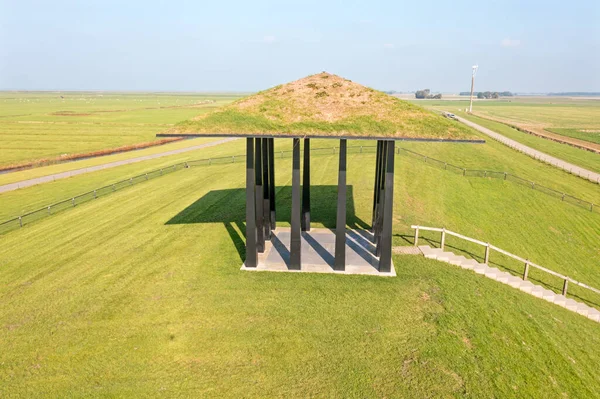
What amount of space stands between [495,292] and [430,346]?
16.5 ft

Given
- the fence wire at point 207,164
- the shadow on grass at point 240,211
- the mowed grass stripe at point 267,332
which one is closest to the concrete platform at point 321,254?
the mowed grass stripe at point 267,332

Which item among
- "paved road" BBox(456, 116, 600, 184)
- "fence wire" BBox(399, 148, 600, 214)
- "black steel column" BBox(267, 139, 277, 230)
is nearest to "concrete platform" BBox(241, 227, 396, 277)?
"black steel column" BBox(267, 139, 277, 230)

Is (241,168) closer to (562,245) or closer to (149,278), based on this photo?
(149,278)

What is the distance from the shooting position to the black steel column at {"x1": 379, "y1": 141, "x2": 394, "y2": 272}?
48.0ft

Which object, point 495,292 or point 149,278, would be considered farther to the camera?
point 149,278

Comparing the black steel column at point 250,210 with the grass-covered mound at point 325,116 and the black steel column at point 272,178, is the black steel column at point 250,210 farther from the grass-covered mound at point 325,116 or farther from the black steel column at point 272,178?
the black steel column at point 272,178

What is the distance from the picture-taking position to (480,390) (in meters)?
9.41

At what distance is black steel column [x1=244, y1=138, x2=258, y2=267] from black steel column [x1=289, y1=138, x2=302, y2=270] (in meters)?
1.58

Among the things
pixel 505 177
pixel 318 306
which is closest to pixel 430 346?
pixel 318 306

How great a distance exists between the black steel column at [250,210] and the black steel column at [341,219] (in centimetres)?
335

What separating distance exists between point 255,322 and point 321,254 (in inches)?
226

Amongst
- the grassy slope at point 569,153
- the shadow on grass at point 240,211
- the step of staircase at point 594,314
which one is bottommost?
the step of staircase at point 594,314

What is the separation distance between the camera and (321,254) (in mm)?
17219

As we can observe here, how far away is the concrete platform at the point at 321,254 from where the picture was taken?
15.8 meters
